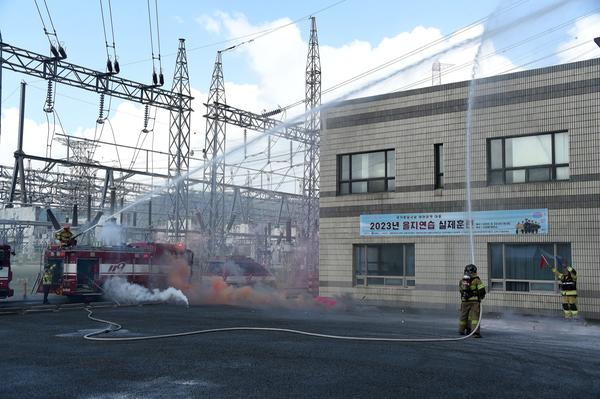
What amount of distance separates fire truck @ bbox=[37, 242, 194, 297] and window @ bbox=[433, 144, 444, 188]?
42.2 ft

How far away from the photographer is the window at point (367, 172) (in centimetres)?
2281

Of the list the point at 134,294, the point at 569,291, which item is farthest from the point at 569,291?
the point at 134,294

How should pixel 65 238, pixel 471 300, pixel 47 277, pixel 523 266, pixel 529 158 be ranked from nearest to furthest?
pixel 471 300, pixel 523 266, pixel 529 158, pixel 65 238, pixel 47 277

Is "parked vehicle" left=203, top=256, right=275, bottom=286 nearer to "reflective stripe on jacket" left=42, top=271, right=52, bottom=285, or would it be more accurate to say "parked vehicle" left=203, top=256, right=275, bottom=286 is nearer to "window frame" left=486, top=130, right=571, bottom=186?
"reflective stripe on jacket" left=42, top=271, right=52, bottom=285

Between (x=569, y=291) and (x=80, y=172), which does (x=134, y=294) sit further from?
(x=80, y=172)

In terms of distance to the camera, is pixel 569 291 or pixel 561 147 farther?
pixel 561 147

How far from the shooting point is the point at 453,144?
69.4ft

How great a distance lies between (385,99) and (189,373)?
1611cm

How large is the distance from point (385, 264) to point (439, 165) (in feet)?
14.0

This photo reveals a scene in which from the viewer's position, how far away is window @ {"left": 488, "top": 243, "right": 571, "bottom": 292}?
62.2 feet

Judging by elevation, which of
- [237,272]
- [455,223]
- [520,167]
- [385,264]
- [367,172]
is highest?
[367,172]

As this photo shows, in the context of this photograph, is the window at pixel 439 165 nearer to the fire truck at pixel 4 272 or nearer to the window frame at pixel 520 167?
the window frame at pixel 520 167

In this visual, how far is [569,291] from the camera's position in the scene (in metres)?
17.1

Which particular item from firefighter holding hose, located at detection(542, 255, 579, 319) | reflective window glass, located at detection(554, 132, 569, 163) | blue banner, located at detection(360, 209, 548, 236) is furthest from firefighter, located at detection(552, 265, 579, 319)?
reflective window glass, located at detection(554, 132, 569, 163)
